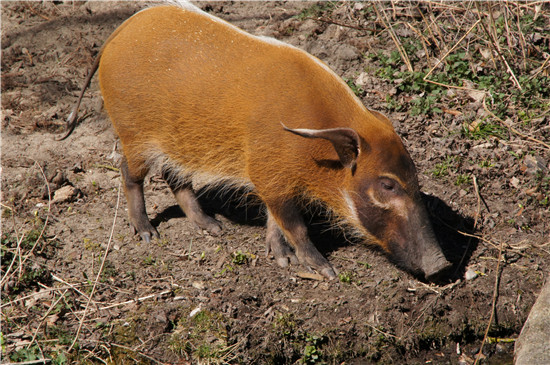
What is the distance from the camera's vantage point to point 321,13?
693 centimetres

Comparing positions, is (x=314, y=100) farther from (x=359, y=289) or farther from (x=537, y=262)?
(x=537, y=262)

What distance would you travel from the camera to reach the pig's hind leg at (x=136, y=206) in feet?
15.8

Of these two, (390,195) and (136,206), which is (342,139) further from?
(136,206)

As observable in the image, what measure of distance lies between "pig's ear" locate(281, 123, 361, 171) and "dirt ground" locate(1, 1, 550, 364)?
98cm

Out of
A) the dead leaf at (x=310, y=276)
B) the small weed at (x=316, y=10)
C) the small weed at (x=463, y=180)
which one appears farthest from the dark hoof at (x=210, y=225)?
the small weed at (x=316, y=10)

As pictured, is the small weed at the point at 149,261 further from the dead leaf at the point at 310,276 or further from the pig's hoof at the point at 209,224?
the dead leaf at the point at 310,276

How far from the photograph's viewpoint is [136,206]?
4.85m

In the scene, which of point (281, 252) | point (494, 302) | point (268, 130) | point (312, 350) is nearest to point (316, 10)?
point (268, 130)

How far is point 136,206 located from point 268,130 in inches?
59.8

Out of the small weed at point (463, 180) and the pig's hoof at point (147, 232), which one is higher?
the small weed at point (463, 180)

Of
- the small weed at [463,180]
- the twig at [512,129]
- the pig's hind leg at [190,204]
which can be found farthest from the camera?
the twig at [512,129]

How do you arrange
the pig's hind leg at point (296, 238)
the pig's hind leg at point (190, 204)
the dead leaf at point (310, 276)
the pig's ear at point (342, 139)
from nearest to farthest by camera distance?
the pig's ear at point (342, 139) < the pig's hind leg at point (296, 238) < the dead leaf at point (310, 276) < the pig's hind leg at point (190, 204)

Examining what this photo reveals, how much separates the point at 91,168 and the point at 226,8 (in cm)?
289

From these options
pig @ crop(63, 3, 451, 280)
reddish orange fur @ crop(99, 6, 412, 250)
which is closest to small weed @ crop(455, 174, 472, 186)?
pig @ crop(63, 3, 451, 280)
